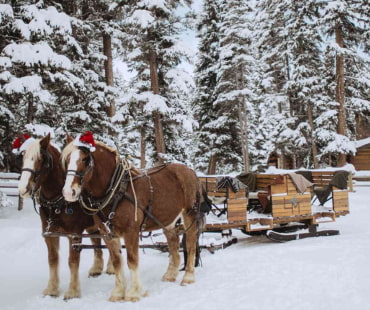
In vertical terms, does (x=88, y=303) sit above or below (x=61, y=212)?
below

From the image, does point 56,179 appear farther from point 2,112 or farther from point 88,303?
point 2,112

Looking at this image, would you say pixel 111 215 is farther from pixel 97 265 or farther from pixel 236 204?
pixel 236 204

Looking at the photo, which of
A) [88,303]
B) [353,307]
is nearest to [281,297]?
[353,307]

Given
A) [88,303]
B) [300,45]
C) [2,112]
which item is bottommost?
[88,303]

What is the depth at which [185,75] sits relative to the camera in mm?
14523

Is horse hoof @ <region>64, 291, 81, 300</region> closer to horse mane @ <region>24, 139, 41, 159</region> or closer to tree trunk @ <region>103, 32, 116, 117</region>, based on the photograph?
horse mane @ <region>24, 139, 41, 159</region>

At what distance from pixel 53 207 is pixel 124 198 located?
1.21 metres

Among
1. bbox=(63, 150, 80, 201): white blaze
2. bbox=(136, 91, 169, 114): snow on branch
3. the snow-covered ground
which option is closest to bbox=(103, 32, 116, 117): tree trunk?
bbox=(136, 91, 169, 114): snow on branch

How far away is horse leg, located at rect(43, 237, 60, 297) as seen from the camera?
17.8 ft

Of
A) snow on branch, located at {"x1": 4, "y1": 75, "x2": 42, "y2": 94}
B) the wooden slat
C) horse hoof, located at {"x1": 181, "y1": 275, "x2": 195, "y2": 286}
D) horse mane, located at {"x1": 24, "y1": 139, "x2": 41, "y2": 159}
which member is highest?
snow on branch, located at {"x1": 4, "y1": 75, "x2": 42, "y2": 94}

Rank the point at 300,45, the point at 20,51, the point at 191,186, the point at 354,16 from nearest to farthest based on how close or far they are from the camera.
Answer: the point at 191,186, the point at 20,51, the point at 354,16, the point at 300,45

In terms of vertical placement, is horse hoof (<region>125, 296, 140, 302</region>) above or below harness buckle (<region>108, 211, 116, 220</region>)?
below

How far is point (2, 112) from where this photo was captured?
1067cm

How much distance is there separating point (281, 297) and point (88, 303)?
2.84m
